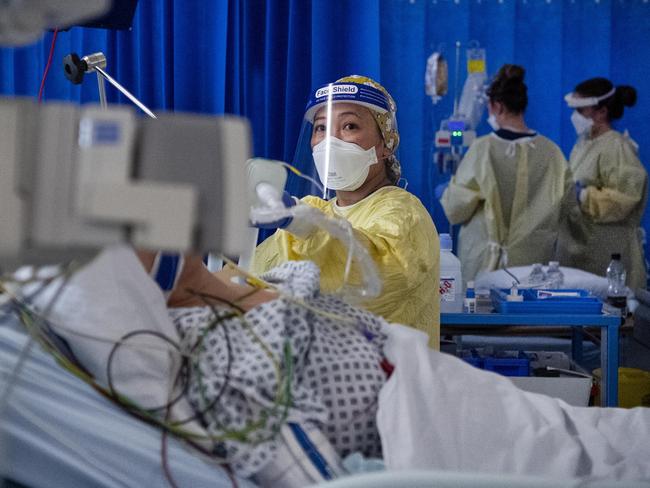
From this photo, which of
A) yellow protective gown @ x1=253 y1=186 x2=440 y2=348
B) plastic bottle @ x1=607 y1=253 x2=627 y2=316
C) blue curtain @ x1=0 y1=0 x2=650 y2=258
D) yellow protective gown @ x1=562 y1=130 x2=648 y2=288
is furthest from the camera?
yellow protective gown @ x1=562 y1=130 x2=648 y2=288

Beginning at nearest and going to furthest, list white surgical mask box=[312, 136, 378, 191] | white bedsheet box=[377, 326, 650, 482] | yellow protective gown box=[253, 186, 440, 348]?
white bedsheet box=[377, 326, 650, 482] → yellow protective gown box=[253, 186, 440, 348] → white surgical mask box=[312, 136, 378, 191]

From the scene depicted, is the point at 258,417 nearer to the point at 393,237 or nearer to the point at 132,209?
the point at 132,209

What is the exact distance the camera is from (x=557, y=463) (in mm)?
1363

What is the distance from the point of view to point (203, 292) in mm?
1578

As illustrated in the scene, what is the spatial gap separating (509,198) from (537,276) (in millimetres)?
1044

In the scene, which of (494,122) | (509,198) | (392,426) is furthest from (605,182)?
(392,426)

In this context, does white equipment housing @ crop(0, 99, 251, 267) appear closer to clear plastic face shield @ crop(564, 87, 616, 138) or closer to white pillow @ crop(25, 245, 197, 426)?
white pillow @ crop(25, 245, 197, 426)

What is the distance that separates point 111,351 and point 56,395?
0.11 meters

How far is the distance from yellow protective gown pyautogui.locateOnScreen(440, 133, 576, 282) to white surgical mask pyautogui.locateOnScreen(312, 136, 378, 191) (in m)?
1.95

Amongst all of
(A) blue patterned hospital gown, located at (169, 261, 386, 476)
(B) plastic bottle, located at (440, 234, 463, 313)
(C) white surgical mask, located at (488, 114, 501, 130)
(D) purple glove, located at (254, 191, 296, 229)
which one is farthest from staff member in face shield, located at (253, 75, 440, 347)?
(C) white surgical mask, located at (488, 114, 501, 130)

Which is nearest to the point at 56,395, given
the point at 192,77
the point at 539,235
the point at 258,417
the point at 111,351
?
the point at 111,351

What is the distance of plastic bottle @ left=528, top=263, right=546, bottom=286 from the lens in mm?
3246

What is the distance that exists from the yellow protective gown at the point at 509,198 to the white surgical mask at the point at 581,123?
0.44 m

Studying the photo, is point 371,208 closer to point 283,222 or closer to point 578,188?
point 283,222
